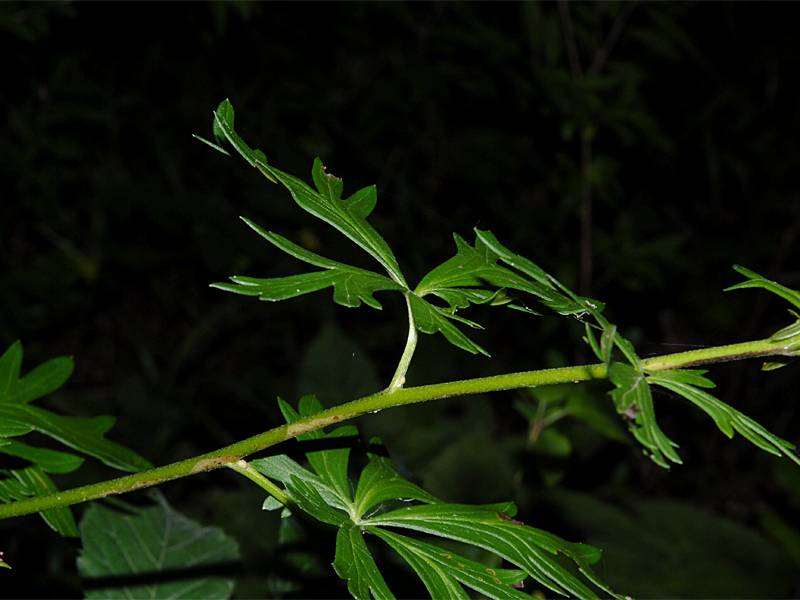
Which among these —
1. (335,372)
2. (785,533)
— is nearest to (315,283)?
(335,372)

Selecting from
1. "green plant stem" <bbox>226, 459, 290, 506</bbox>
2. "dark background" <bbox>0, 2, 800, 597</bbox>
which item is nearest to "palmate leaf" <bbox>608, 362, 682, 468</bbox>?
"green plant stem" <bbox>226, 459, 290, 506</bbox>

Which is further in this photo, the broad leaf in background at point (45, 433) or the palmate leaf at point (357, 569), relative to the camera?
the broad leaf in background at point (45, 433)

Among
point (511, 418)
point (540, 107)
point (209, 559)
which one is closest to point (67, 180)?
point (540, 107)

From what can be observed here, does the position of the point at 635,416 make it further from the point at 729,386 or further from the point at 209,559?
the point at 729,386

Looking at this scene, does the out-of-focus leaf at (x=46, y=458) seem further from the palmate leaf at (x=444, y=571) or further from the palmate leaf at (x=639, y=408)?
the palmate leaf at (x=639, y=408)

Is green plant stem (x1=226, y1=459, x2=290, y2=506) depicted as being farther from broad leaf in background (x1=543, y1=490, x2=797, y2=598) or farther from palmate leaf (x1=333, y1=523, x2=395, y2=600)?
broad leaf in background (x1=543, y1=490, x2=797, y2=598)

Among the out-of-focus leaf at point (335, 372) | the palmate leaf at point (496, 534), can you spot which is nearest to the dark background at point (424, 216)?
the out-of-focus leaf at point (335, 372)
